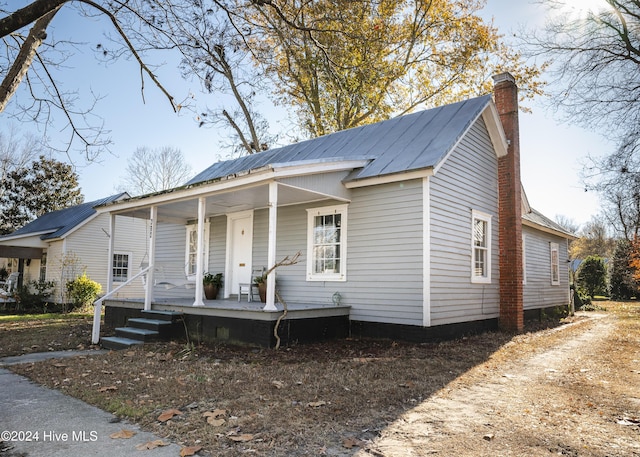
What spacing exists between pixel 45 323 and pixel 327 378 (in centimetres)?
1088

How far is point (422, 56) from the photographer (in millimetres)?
19594

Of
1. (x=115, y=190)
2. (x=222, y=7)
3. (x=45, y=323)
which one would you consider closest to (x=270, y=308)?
(x=222, y=7)

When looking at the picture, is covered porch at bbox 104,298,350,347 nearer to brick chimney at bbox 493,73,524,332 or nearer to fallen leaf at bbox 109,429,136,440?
fallen leaf at bbox 109,429,136,440

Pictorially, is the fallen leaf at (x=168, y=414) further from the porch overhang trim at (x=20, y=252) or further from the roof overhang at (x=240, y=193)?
the porch overhang trim at (x=20, y=252)

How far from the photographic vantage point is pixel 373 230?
916cm

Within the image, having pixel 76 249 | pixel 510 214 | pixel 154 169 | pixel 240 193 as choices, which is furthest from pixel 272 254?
pixel 154 169

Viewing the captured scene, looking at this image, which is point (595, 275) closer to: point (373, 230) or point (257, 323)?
point (373, 230)

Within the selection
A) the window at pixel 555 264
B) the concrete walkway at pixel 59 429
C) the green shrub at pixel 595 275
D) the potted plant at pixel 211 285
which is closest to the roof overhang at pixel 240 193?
the potted plant at pixel 211 285

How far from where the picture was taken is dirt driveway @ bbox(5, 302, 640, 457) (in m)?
3.60

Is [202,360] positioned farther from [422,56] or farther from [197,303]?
[422,56]

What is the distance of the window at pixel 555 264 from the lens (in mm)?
16078

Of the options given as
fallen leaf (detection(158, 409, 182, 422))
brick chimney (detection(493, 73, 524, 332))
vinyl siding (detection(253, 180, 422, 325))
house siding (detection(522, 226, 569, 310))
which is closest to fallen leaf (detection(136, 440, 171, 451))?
fallen leaf (detection(158, 409, 182, 422))

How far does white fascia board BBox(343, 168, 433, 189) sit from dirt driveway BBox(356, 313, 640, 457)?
11.3 ft

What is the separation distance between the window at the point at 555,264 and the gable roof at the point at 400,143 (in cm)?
824
